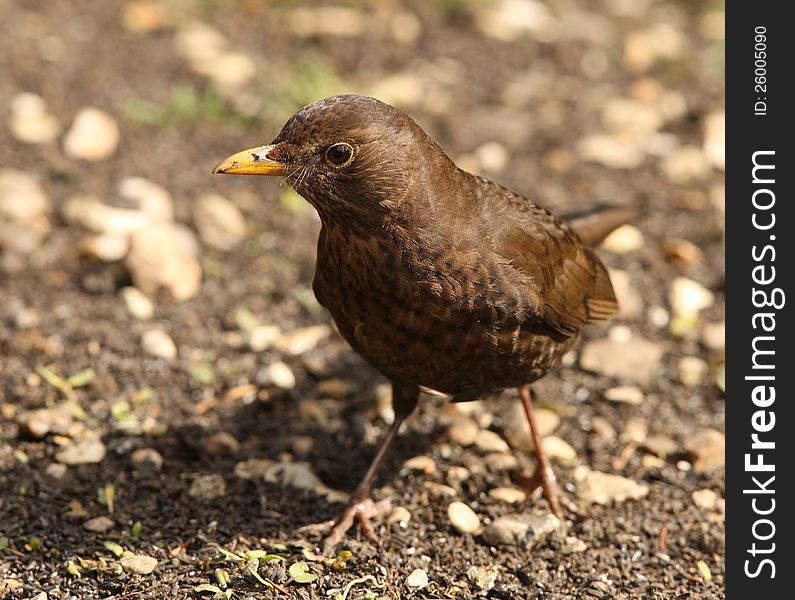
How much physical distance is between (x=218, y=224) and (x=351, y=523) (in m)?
2.42

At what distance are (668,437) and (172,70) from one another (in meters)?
4.40

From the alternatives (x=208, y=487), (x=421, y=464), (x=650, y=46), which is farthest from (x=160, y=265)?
(x=650, y=46)

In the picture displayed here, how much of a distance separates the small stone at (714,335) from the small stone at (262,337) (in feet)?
7.47

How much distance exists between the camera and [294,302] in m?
5.93

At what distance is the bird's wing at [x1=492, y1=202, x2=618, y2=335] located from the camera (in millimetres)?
4242

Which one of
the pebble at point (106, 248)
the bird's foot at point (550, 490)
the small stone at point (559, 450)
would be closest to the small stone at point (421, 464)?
the bird's foot at point (550, 490)

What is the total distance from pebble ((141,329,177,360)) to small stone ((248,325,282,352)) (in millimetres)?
398

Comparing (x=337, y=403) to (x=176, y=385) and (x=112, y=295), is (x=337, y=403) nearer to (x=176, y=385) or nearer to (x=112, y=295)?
(x=176, y=385)

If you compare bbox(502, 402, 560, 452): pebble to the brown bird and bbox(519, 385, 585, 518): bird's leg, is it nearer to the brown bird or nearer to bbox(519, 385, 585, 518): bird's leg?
bbox(519, 385, 585, 518): bird's leg

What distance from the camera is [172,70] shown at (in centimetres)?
759

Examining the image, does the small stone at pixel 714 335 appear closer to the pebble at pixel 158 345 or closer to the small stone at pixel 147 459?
the pebble at pixel 158 345

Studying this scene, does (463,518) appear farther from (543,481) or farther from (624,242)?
(624,242)

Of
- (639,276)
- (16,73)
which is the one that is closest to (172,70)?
(16,73)

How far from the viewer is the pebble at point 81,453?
4.70m
